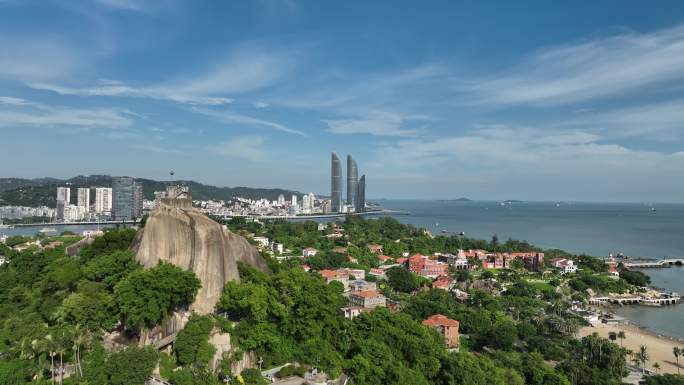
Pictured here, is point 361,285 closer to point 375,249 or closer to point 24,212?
point 375,249

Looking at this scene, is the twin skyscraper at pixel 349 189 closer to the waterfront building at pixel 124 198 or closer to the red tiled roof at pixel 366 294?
the waterfront building at pixel 124 198

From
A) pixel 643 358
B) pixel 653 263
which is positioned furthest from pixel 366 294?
pixel 653 263

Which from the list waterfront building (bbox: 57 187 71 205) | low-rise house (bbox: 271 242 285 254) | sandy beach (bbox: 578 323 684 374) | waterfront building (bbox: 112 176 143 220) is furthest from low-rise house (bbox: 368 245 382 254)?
waterfront building (bbox: 57 187 71 205)

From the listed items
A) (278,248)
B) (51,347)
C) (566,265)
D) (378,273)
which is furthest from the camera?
(278,248)

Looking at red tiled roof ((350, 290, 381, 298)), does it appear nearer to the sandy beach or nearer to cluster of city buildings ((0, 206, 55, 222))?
the sandy beach

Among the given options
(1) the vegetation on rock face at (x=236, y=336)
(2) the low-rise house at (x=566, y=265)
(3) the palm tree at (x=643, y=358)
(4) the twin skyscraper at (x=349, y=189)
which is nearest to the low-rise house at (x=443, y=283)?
(2) the low-rise house at (x=566, y=265)

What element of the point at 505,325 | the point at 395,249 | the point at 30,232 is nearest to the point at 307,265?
the point at 395,249

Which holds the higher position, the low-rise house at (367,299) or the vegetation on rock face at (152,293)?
the vegetation on rock face at (152,293)
